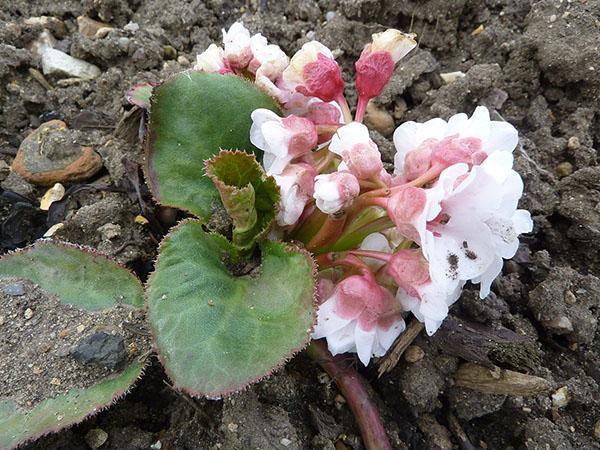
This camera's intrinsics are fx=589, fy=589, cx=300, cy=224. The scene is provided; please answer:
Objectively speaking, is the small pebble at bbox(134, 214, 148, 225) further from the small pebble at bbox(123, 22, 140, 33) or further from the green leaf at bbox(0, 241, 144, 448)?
the small pebble at bbox(123, 22, 140, 33)

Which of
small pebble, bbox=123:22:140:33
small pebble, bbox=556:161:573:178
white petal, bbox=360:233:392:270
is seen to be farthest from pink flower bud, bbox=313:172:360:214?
small pebble, bbox=123:22:140:33

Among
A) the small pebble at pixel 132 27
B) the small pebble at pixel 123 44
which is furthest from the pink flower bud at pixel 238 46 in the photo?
the small pebble at pixel 132 27

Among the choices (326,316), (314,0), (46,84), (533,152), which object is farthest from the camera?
(314,0)

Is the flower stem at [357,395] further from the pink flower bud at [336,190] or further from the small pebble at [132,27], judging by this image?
the small pebble at [132,27]

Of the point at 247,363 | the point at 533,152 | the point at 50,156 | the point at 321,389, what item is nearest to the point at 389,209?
the point at 247,363

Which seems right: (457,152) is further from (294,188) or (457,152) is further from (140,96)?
(140,96)

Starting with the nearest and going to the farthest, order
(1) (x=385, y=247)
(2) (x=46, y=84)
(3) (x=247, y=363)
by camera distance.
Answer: (3) (x=247, y=363) → (1) (x=385, y=247) → (2) (x=46, y=84)

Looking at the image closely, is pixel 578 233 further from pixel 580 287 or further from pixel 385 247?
pixel 385 247

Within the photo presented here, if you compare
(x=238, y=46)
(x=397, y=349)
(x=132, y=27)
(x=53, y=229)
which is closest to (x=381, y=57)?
(x=238, y=46)
